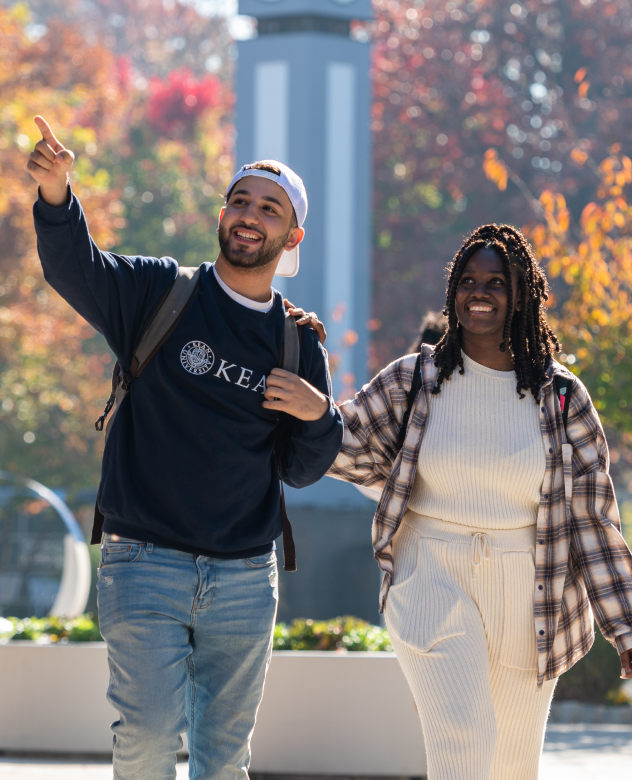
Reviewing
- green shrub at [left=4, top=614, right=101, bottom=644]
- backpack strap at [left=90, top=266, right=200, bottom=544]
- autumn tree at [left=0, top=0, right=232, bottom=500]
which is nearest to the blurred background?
autumn tree at [left=0, top=0, right=232, bottom=500]

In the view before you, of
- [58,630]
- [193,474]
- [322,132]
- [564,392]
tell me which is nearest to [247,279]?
[193,474]

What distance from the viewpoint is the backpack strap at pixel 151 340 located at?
9.85ft

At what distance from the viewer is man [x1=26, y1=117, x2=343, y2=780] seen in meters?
2.88

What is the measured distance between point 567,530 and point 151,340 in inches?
57.4

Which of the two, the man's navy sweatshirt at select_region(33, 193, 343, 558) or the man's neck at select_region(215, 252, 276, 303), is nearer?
the man's navy sweatshirt at select_region(33, 193, 343, 558)

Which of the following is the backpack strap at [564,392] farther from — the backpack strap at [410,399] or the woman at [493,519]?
the backpack strap at [410,399]

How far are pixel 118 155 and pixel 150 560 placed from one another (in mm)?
21624

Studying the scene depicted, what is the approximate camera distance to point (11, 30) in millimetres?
16234

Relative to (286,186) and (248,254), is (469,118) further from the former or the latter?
(248,254)

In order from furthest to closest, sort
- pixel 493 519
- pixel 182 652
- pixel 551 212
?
1. pixel 551 212
2. pixel 493 519
3. pixel 182 652

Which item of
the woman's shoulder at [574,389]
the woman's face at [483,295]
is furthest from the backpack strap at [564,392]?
the woman's face at [483,295]

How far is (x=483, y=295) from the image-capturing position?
370cm

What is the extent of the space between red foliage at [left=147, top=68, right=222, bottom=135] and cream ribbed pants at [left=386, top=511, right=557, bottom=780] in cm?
2102

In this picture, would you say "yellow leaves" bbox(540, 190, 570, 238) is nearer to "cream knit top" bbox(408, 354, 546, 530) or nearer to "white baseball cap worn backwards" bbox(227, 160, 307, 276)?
"cream knit top" bbox(408, 354, 546, 530)
